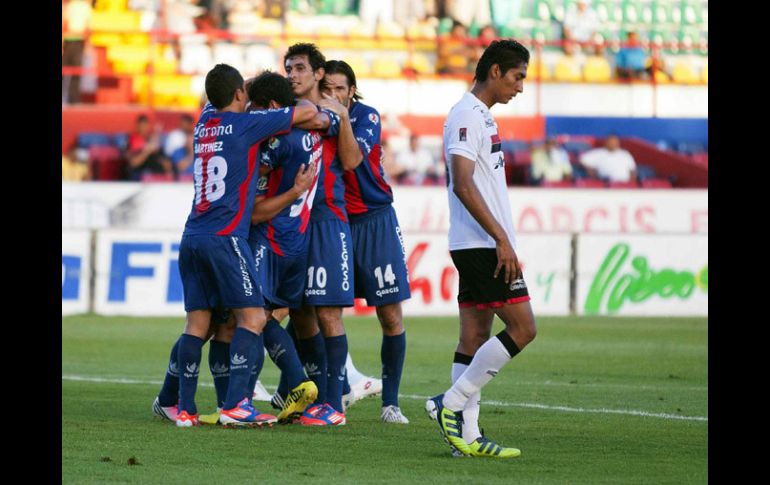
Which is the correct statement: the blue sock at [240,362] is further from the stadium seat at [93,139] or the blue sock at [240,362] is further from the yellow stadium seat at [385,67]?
the yellow stadium seat at [385,67]

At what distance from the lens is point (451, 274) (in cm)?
1889

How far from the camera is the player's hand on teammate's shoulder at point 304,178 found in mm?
7863

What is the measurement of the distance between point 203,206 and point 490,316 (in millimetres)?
1692

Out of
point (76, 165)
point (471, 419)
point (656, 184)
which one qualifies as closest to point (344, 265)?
point (471, 419)

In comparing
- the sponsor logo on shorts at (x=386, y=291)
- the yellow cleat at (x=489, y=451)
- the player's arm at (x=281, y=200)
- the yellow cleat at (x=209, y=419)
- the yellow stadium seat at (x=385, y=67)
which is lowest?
the yellow cleat at (x=209, y=419)

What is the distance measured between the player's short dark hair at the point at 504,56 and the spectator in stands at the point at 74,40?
1732 centimetres

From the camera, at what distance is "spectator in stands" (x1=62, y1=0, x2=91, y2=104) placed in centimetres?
2403

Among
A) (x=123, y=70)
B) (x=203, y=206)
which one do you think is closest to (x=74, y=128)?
(x=123, y=70)

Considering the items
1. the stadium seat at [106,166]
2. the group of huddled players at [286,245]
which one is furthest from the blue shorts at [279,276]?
the stadium seat at [106,166]

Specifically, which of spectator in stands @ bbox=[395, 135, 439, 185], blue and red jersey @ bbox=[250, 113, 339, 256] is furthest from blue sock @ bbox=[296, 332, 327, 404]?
spectator in stands @ bbox=[395, 135, 439, 185]

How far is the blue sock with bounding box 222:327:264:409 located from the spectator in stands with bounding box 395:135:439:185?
15179mm

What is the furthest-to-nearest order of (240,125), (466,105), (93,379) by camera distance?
(93,379), (240,125), (466,105)
